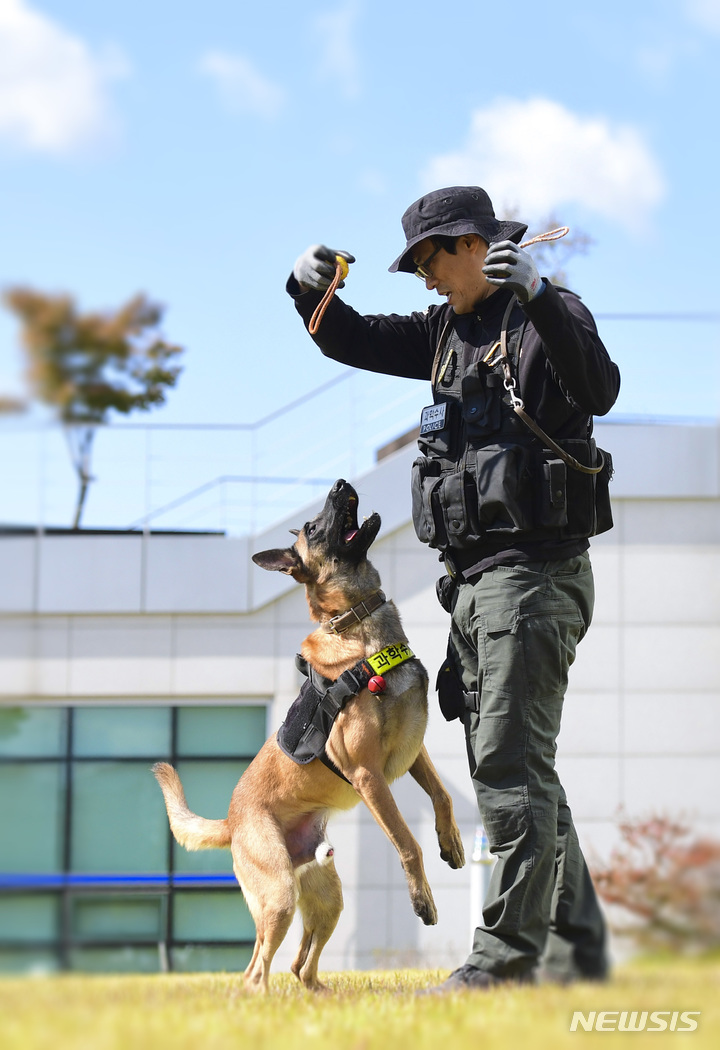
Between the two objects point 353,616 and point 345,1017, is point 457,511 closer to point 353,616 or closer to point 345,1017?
point 353,616

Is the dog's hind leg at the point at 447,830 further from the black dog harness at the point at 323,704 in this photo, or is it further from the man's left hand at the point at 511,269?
the man's left hand at the point at 511,269

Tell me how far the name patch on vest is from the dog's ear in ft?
3.19

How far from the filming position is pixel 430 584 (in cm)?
972

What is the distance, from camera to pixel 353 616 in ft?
12.3

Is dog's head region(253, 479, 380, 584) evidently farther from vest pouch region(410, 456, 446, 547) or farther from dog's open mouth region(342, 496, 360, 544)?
vest pouch region(410, 456, 446, 547)

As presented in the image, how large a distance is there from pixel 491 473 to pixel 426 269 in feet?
2.52

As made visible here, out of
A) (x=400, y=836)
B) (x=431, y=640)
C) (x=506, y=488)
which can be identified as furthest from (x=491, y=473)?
(x=431, y=640)

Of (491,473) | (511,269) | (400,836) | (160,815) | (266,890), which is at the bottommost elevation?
(160,815)

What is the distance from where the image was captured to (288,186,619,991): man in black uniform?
107 inches

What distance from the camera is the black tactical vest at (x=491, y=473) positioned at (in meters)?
2.89

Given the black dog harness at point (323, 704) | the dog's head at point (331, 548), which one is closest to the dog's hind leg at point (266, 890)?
the black dog harness at point (323, 704)

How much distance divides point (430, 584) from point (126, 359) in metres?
8.22

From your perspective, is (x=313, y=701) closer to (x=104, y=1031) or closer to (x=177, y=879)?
(x=104, y=1031)

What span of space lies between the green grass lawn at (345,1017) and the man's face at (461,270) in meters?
2.05
